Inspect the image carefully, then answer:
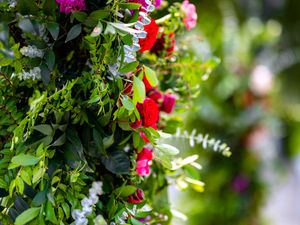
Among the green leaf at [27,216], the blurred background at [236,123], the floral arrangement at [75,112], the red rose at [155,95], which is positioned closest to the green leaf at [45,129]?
the floral arrangement at [75,112]

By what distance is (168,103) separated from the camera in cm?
97

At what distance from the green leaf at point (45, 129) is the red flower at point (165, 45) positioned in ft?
0.99

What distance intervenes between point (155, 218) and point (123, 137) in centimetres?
23

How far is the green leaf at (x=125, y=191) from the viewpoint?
2.64 ft

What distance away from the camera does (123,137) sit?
0.82 metres

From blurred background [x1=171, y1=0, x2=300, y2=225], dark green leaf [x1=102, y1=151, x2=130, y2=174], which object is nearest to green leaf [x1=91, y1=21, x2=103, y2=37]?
dark green leaf [x1=102, y1=151, x2=130, y2=174]

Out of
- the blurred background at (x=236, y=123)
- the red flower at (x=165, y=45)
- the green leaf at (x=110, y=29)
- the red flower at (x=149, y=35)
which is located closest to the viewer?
the green leaf at (x=110, y=29)

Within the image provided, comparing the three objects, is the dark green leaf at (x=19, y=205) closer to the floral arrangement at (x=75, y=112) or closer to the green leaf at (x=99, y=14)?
the floral arrangement at (x=75, y=112)

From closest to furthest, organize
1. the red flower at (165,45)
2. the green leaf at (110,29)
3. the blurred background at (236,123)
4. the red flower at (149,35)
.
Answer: the green leaf at (110,29)
the red flower at (149,35)
the red flower at (165,45)
the blurred background at (236,123)

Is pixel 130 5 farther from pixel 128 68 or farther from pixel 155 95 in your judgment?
pixel 155 95

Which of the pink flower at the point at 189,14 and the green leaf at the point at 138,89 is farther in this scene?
the pink flower at the point at 189,14

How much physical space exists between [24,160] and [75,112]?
11 centimetres

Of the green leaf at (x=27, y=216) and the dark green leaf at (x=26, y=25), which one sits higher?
the dark green leaf at (x=26, y=25)

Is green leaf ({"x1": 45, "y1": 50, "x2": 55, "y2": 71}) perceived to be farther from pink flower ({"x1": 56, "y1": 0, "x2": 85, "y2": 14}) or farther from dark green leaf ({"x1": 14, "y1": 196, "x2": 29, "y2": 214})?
dark green leaf ({"x1": 14, "y1": 196, "x2": 29, "y2": 214})
